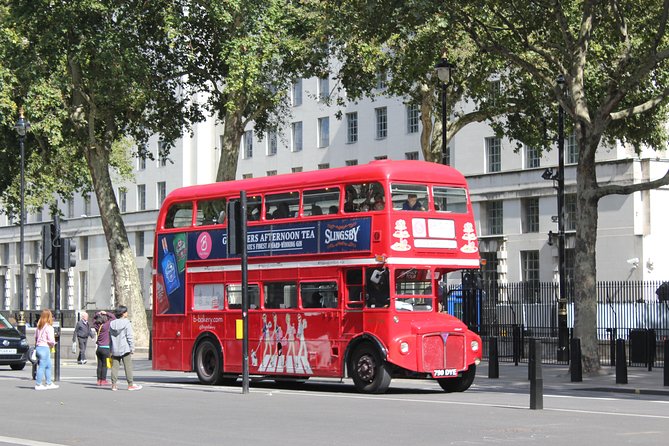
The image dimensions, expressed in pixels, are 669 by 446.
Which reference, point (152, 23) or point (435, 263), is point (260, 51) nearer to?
point (152, 23)

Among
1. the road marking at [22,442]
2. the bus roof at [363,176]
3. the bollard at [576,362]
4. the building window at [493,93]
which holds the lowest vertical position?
A: the road marking at [22,442]

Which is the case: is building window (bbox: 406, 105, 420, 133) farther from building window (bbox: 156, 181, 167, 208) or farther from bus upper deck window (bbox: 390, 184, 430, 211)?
bus upper deck window (bbox: 390, 184, 430, 211)

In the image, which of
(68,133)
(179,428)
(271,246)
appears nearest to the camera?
(179,428)

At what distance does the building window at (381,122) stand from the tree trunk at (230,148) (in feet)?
93.7

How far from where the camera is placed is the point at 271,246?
25.4 metres

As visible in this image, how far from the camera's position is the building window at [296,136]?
247ft

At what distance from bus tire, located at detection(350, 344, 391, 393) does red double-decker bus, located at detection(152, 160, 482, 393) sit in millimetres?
24

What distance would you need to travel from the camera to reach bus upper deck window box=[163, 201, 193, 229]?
27.6 m

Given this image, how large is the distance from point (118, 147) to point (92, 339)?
24.7m

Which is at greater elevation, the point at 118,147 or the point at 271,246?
the point at 118,147

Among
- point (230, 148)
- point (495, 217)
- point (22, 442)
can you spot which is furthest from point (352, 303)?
point (495, 217)

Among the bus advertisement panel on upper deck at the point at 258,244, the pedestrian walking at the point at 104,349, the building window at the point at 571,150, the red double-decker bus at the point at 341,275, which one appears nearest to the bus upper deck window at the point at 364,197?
the red double-decker bus at the point at 341,275

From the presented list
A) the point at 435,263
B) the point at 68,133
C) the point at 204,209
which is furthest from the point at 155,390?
the point at 68,133

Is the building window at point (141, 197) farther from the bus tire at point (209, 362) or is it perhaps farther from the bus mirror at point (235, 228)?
the bus mirror at point (235, 228)
